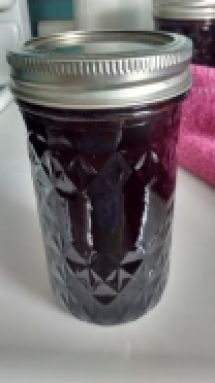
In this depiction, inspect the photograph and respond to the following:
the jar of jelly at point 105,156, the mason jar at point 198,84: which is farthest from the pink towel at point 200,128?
the jar of jelly at point 105,156

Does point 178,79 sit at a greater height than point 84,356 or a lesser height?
greater

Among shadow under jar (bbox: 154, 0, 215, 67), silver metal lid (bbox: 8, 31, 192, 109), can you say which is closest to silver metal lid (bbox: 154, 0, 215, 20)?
shadow under jar (bbox: 154, 0, 215, 67)

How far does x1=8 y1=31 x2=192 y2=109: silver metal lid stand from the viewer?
0.18 metres

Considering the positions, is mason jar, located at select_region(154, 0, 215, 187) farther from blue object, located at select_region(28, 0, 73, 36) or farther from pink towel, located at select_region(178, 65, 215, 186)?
blue object, located at select_region(28, 0, 73, 36)

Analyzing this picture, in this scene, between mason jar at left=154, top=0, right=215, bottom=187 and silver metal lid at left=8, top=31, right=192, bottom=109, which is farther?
→ mason jar at left=154, top=0, right=215, bottom=187

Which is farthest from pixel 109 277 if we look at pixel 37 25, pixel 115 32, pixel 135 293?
pixel 37 25

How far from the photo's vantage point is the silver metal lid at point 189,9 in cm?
41

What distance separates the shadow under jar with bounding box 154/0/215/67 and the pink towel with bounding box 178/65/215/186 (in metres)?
0.06

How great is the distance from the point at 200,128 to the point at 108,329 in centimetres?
21

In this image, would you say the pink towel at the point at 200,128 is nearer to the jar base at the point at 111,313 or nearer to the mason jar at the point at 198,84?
the mason jar at the point at 198,84

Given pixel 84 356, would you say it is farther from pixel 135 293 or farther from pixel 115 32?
pixel 115 32

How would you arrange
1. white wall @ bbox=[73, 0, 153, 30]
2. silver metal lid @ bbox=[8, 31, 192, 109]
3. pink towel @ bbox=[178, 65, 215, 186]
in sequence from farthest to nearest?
white wall @ bbox=[73, 0, 153, 30], pink towel @ bbox=[178, 65, 215, 186], silver metal lid @ bbox=[8, 31, 192, 109]

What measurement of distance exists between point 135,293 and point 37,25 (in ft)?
1.65

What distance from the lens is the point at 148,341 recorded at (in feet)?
0.77
